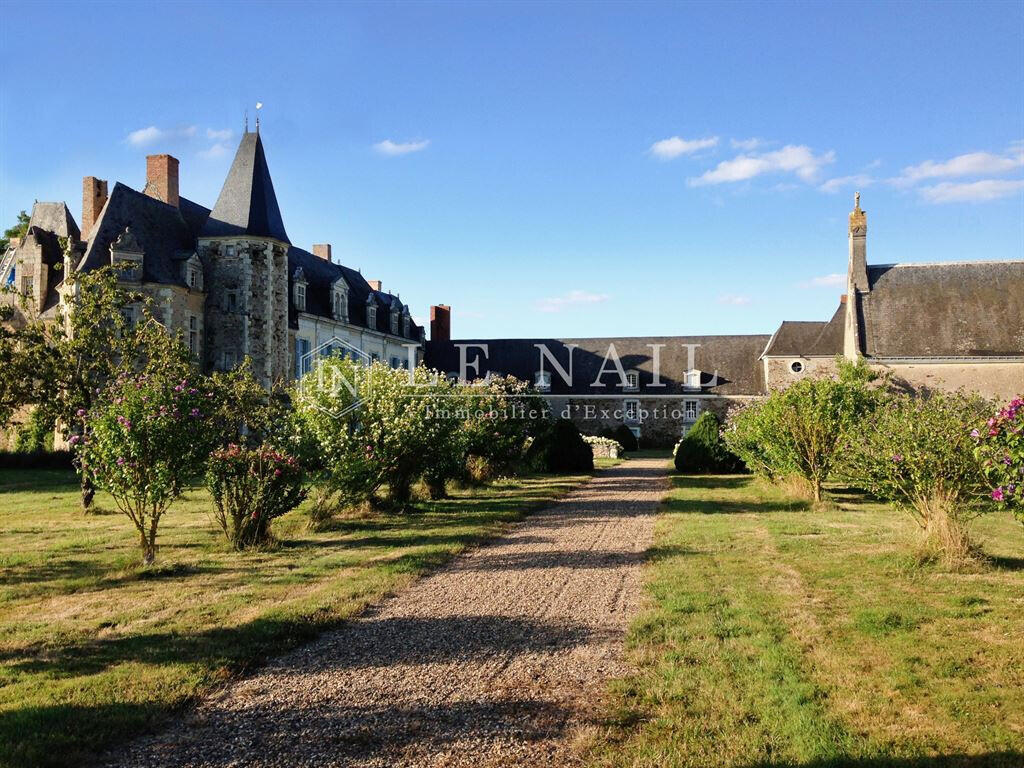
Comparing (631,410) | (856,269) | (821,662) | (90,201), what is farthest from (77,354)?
(631,410)

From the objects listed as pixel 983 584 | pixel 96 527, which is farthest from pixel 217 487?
pixel 983 584

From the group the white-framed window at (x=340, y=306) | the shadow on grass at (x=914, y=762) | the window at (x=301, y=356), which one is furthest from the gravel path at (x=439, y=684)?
the white-framed window at (x=340, y=306)

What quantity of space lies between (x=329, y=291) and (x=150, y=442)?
23754 mm

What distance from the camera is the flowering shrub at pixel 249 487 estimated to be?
9.05 m

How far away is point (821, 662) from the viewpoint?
4.96 meters

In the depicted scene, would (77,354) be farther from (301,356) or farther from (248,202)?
(301,356)

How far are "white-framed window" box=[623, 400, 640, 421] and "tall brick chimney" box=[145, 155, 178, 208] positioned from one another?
20557 mm

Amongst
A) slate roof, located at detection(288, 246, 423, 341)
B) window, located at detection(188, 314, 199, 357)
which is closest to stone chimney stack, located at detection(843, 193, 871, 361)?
slate roof, located at detection(288, 246, 423, 341)

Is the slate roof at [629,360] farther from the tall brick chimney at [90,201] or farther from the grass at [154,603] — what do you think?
the grass at [154,603]

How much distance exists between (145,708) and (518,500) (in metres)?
10.3

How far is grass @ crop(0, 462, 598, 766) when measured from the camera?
13.8 ft

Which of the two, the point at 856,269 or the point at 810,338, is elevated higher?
the point at 856,269

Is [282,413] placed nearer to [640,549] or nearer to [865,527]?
[640,549]

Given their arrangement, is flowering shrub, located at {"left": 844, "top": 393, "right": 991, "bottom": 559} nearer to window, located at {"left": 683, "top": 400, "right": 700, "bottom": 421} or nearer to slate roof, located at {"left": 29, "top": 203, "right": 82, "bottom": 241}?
slate roof, located at {"left": 29, "top": 203, "right": 82, "bottom": 241}
